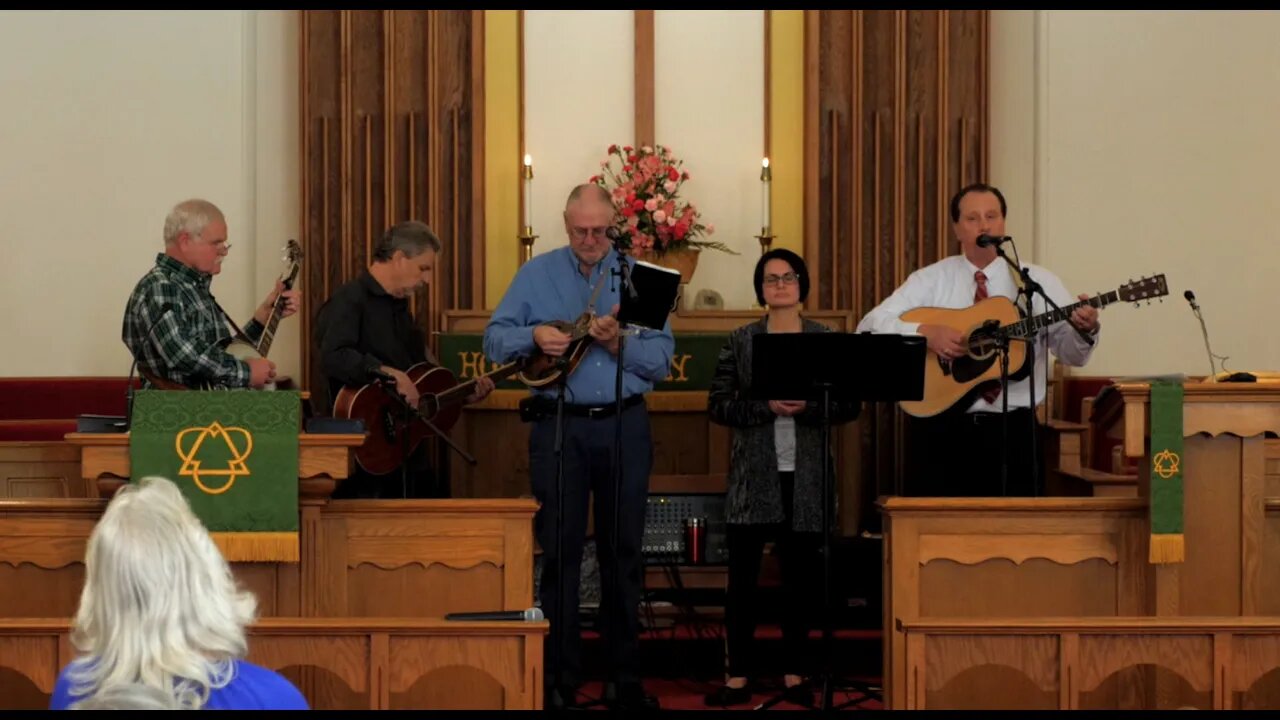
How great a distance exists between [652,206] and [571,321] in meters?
1.99

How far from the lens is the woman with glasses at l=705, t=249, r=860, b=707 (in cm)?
518

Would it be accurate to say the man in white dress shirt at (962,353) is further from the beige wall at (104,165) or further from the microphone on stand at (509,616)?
the beige wall at (104,165)

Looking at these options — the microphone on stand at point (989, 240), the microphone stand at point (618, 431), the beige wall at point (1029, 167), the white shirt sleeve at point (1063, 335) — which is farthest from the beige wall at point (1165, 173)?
the microphone stand at point (618, 431)

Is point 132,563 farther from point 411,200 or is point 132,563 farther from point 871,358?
point 411,200

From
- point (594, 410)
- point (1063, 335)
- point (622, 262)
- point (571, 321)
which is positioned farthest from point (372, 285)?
point (1063, 335)

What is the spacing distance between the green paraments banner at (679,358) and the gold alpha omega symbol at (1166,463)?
2460mm

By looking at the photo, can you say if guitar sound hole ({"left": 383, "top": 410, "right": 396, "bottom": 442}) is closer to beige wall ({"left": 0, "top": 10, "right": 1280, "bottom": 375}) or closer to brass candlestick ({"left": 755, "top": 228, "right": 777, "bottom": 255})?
beige wall ({"left": 0, "top": 10, "right": 1280, "bottom": 375})

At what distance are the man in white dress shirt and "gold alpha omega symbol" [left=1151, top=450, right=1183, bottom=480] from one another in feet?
2.19

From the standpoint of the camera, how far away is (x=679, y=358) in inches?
265

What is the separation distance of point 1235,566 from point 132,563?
11.6 feet

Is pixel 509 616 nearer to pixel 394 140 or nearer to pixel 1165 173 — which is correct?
pixel 394 140

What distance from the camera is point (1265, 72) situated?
736 centimetres

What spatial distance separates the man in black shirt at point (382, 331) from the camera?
5551mm

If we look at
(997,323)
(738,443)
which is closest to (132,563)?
(738,443)
